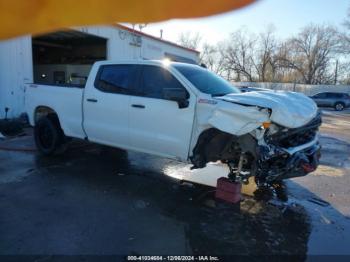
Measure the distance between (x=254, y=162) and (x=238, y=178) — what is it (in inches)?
16.1

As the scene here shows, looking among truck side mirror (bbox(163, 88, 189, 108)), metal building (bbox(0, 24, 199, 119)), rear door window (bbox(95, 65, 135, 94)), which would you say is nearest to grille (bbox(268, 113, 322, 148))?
truck side mirror (bbox(163, 88, 189, 108))

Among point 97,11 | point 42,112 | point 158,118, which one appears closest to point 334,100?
point 42,112

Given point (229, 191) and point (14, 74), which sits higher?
point (14, 74)

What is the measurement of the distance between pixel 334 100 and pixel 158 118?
30.9 metres

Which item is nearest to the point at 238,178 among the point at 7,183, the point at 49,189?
the point at 49,189

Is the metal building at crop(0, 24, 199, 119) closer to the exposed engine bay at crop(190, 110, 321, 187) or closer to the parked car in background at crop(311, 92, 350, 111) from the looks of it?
the exposed engine bay at crop(190, 110, 321, 187)

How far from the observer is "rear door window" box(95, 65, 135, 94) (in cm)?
625

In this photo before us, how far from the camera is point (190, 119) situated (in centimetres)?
516

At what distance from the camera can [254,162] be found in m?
4.67

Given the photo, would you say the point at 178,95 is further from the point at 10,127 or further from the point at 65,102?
the point at 10,127

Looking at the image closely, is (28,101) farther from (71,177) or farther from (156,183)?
(156,183)

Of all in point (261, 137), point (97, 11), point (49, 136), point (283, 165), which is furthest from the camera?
point (49, 136)

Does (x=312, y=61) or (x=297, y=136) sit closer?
(x=297, y=136)

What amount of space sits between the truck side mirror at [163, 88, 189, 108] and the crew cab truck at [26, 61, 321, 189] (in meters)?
0.01
